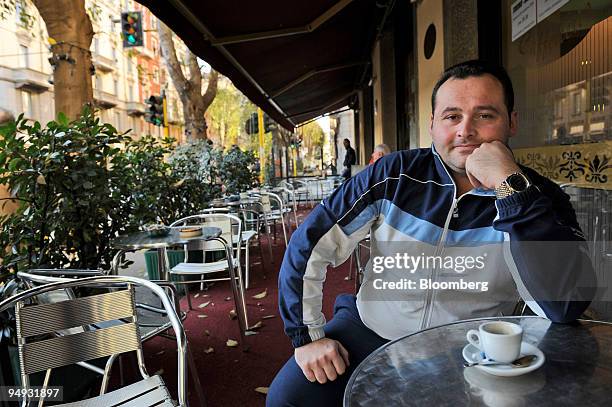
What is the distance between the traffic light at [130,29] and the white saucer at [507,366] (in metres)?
9.34

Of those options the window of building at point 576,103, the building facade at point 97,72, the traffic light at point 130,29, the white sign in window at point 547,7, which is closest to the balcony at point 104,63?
the building facade at point 97,72

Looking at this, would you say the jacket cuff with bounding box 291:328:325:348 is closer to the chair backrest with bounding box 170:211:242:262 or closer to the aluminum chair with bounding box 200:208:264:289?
the chair backrest with bounding box 170:211:242:262

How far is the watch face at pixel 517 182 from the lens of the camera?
A: 1214mm

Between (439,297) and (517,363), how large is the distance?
19.7 inches

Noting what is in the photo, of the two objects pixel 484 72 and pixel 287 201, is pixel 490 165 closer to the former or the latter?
pixel 484 72

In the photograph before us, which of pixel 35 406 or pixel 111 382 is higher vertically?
pixel 35 406

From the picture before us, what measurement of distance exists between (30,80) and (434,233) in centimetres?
3141

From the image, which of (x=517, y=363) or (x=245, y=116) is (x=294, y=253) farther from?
(x=245, y=116)

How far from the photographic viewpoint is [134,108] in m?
43.1

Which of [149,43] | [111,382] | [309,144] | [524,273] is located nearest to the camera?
[524,273]

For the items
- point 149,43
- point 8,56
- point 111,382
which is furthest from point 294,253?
point 149,43

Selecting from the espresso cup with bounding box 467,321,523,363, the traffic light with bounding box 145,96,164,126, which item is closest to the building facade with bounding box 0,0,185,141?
the traffic light with bounding box 145,96,164,126

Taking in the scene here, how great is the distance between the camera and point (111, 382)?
109 inches

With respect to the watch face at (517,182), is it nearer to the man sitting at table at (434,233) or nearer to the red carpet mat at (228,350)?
the man sitting at table at (434,233)
